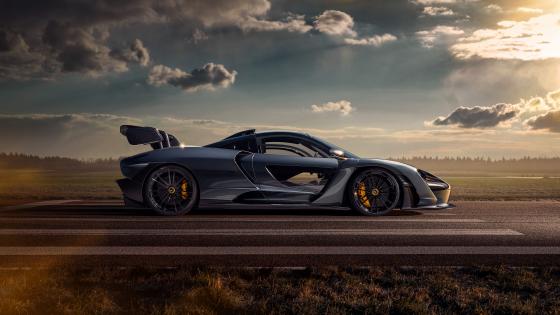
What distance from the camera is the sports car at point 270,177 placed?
9031mm

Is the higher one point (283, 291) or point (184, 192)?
point (184, 192)

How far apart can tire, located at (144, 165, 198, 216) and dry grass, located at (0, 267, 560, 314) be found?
3932 millimetres

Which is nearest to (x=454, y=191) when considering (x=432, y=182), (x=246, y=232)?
(x=432, y=182)

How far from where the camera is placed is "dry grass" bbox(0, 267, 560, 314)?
4.15m

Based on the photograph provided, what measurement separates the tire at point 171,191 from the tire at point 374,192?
2587 mm

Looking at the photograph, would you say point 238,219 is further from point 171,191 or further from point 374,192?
point 374,192

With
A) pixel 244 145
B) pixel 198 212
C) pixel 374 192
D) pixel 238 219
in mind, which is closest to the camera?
pixel 238 219

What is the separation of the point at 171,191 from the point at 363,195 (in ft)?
10.3

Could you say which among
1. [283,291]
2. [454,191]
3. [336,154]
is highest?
[336,154]

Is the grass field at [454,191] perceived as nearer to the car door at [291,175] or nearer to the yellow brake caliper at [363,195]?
the car door at [291,175]

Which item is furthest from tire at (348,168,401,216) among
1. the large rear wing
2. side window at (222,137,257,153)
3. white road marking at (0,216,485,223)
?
the large rear wing

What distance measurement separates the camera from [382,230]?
25.7 ft

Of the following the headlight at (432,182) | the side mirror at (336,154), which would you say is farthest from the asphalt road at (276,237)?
the side mirror at (336,154)

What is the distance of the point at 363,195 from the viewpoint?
9250 millimetres
